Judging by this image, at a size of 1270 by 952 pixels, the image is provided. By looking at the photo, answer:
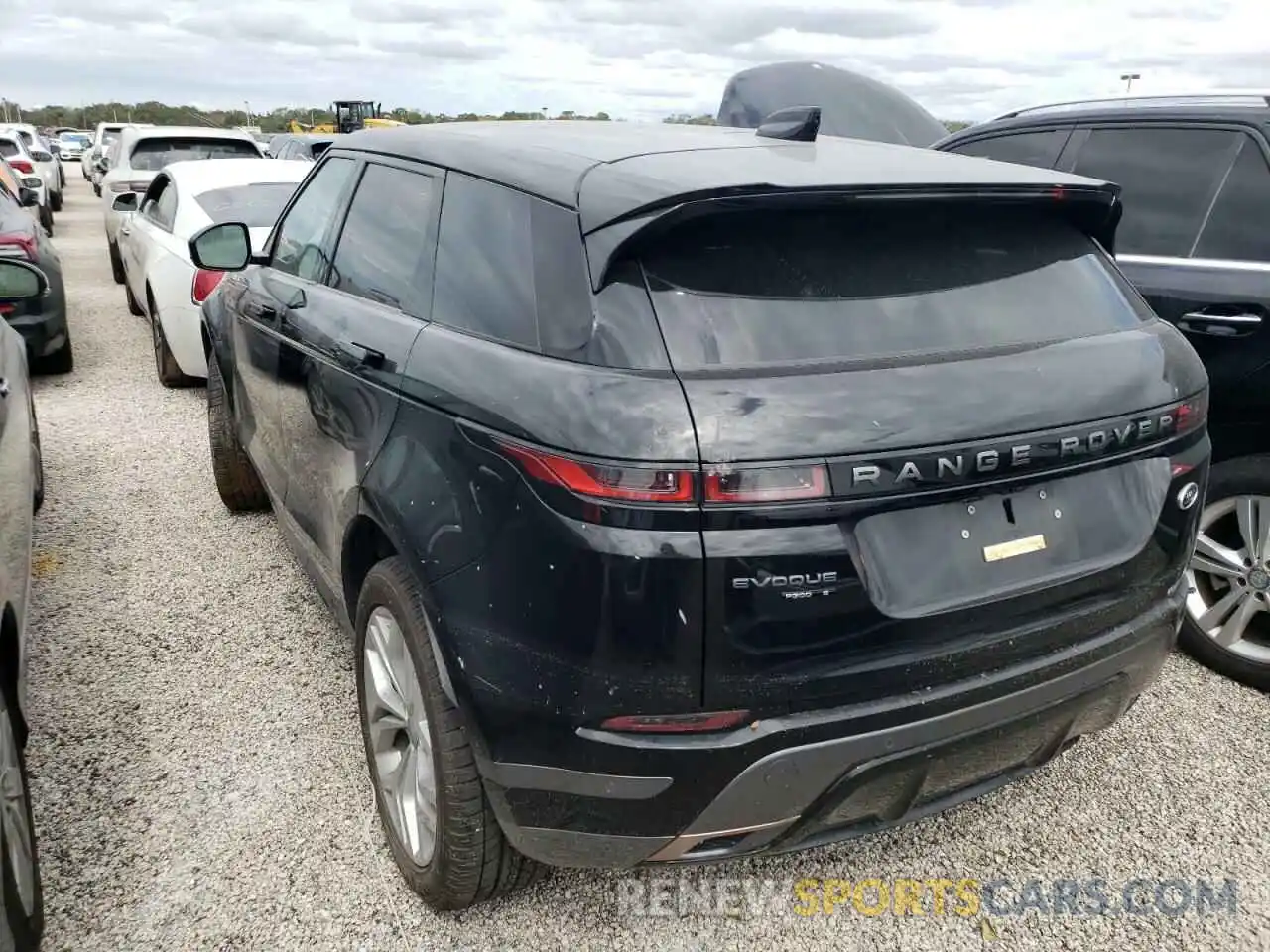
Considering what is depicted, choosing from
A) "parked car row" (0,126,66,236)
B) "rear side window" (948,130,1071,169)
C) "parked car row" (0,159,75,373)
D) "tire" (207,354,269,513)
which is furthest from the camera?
"parked car row" (0,126,66,236)

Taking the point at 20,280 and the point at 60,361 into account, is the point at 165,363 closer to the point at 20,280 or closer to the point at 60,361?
the point at 60,361

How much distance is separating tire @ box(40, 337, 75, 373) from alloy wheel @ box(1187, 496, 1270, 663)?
23.8 feet

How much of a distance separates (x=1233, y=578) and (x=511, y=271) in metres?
2.74

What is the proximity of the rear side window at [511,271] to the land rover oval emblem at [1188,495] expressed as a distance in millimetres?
1400

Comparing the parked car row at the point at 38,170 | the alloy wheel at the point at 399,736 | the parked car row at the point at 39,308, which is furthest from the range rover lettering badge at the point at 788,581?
the parked car row at the point at 38,170

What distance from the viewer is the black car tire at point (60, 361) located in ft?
23.4

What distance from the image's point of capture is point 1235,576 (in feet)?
10.9

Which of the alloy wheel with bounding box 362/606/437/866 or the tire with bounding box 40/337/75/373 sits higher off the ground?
the alloy wheel with bounding box 362/606/437/866

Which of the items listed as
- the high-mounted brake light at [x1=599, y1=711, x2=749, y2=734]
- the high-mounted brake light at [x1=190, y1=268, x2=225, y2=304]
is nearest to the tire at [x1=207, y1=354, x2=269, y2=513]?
the high-mounted brake light at [x1=190, y1=268, x2=225, y2=304]

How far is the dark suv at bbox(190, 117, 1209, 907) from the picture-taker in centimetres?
169

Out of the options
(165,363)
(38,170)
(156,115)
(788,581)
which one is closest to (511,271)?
(788,581)

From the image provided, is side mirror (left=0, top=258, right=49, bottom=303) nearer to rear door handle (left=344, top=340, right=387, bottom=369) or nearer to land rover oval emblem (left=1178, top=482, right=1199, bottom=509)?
rear door handle (left=344, top=340, right=387, bottom=369)

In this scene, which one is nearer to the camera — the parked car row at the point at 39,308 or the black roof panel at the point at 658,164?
the black roof panel at the point at 658,164

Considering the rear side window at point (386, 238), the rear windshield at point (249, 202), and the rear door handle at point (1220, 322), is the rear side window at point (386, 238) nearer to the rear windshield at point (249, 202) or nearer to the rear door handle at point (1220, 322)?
the rear door handle at point (1220, 322)
